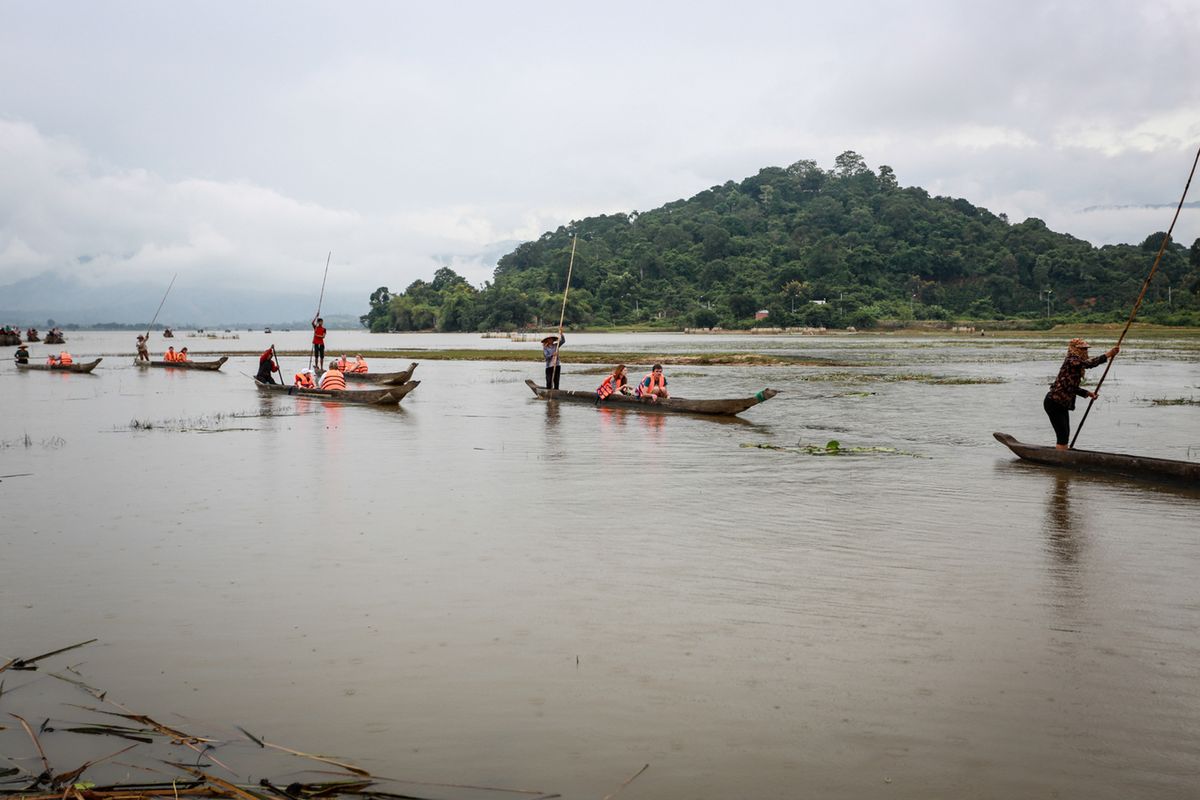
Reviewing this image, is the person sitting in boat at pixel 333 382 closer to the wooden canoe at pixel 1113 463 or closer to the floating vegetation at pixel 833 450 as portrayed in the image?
the floating vegetation at pixel 833 450

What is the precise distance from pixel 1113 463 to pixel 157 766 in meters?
12.3

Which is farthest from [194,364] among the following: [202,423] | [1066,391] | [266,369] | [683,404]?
[1066,391]

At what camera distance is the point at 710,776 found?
437 centimetres

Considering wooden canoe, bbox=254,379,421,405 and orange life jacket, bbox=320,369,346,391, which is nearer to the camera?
wooden canoe, bbox=254,379,421,405

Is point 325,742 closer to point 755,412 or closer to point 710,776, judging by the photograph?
→ point 710,776

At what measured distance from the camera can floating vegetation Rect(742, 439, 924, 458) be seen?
1560cm

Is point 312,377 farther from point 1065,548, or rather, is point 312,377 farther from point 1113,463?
point 1065,548

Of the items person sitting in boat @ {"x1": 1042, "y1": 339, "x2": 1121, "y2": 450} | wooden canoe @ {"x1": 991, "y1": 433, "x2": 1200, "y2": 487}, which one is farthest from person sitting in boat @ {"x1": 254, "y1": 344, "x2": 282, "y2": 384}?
person sitting in boat @ {"x1": 1042, "y1": 339, "x2": 1121, "y2": 450}

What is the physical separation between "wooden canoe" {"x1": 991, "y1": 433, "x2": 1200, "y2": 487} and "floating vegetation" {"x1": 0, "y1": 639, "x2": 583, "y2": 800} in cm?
1030

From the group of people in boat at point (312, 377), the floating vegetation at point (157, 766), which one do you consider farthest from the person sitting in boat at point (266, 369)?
the floating vegetation at point (157, 766)

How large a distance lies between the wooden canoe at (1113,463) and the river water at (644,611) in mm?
231

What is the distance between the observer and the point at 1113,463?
1273cm

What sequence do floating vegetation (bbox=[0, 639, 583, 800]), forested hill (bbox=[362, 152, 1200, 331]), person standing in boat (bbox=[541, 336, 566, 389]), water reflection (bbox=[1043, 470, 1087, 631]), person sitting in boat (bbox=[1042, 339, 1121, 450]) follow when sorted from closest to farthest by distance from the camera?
floating vegetation (bbox=[0, 639, 583, 800]), water reflection (bbox=[1043, 470, 1087, 631]), person sitting in boat (bbox=[1042, 339, 1121, 450]), person standing in boat (bbox=[541, 336, 566, 389]), forested hill (bbox=[362, 152, 1200, 331])

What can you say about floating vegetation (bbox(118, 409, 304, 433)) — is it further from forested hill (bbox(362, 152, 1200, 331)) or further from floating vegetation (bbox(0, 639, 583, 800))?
forested hill (bbox(362, 152, 1200, 331))
